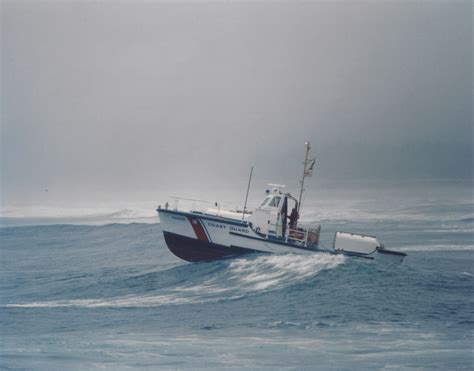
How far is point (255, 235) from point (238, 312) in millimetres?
6404

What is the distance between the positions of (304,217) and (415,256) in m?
23.7

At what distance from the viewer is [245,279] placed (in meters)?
19.2

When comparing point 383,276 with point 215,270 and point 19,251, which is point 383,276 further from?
point 19,251

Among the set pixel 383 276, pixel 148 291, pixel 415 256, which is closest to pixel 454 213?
pixel 415 256

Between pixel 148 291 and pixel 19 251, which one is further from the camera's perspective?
pixel 19 251

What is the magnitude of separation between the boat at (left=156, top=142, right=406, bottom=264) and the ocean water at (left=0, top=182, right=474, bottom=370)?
64 cm

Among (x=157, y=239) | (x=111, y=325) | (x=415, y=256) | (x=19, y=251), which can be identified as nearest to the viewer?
(x=111, y=325)

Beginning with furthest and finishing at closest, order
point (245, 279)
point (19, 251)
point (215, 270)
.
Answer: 1. point (19, 251)
2. point (215, 270)
3. point (245, 279)

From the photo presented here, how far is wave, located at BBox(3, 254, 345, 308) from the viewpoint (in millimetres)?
17641

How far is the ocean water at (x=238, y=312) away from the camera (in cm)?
1123

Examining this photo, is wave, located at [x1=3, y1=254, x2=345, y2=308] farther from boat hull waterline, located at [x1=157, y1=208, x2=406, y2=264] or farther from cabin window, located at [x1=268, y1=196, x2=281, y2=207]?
cabin window, located at [x1=268, y1=196, x2=281, y2=207]

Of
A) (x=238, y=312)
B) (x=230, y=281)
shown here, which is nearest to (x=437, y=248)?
(x=230, y=281)

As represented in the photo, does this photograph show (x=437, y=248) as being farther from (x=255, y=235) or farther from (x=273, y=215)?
(x=255, y=235)

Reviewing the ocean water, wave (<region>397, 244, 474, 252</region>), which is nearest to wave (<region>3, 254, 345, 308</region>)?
the ocean water
